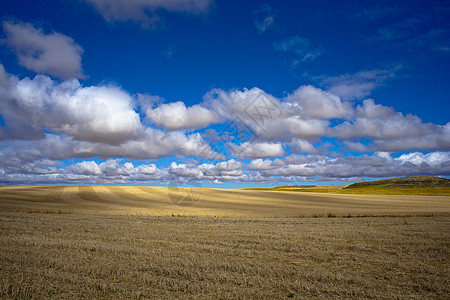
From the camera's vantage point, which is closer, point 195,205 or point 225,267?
point 225,267

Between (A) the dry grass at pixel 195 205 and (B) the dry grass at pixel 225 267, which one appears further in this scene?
(A) the dry grass at pixel 195 205

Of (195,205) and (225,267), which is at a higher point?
(225,267)

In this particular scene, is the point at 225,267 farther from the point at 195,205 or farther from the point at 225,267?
the point at 195,205

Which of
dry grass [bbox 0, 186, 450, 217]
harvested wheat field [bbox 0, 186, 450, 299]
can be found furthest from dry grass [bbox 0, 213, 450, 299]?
dry grass [bbox 0, 186, 450, 217]

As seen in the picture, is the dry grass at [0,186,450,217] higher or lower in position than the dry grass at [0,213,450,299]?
lower

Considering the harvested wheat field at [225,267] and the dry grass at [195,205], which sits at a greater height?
the harvested wheat field at [225,267]

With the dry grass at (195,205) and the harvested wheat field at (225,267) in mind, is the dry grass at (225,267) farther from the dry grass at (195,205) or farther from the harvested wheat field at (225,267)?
the dry grass at (195,205)

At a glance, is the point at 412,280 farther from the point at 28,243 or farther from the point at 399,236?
the point at 28,243

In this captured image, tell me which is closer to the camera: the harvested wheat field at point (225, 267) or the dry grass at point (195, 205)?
the harvested wheat field at point (225, 267)

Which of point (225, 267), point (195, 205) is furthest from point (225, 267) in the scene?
point (195, 205)

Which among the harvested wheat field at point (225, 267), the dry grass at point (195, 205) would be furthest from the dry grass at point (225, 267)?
Answer: the dry grass at point (195, 205)

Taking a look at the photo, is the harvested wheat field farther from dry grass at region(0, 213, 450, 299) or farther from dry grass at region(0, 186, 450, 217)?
dry grass at region(0, 186, 450, 217)

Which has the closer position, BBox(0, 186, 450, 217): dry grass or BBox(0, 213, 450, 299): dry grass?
BBox(0, 213, 450, 299): dry grass

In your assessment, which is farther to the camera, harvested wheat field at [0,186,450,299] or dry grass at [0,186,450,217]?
dry grass at [0,186,450,217]
